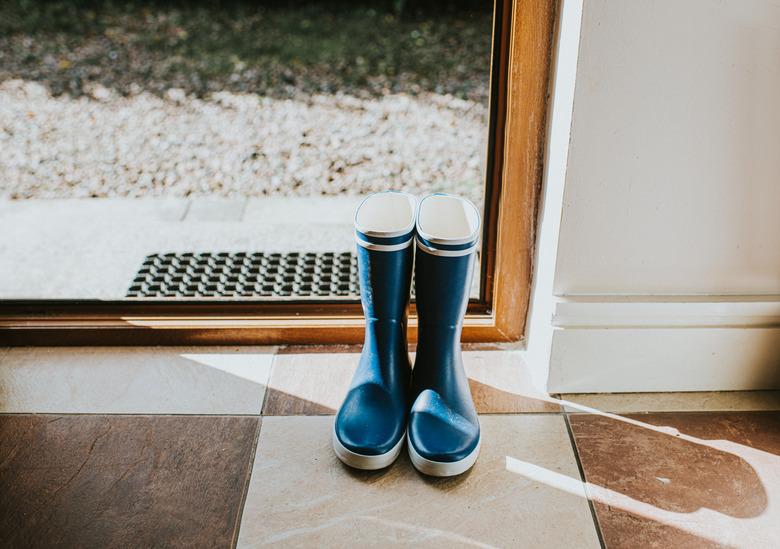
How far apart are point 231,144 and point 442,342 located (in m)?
1.78

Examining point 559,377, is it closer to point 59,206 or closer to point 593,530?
point 593,530

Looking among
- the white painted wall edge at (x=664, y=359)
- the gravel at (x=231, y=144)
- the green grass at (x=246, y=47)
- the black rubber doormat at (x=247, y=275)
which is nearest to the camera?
the white painted wall edge at (x=664, y=359)

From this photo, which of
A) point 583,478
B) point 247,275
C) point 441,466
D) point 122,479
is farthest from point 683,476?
point 247,275

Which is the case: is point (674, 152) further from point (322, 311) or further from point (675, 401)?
point (322, 311)

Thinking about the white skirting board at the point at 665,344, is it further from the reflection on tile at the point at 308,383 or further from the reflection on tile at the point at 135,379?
the reflection on tile at the point at 135,379

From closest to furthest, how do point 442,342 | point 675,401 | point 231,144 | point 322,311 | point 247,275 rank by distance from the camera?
point 442,342 → point 675,401 → point 322,311 → point 247,275 → point 231,144

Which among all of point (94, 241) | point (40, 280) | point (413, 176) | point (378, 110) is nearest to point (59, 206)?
point (94, 241)

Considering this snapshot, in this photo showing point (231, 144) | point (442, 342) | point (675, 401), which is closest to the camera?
point (442, 342)

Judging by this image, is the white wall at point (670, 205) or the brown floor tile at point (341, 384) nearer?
the white wall at point (670, 205)

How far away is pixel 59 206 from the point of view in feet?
7.18

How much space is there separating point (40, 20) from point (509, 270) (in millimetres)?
3712

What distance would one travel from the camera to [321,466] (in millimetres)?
1145

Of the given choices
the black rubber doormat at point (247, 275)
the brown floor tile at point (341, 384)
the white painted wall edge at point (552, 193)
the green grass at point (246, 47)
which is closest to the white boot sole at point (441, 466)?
the brown floor tile at point (341, 384)

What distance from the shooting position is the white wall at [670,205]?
105 cm
